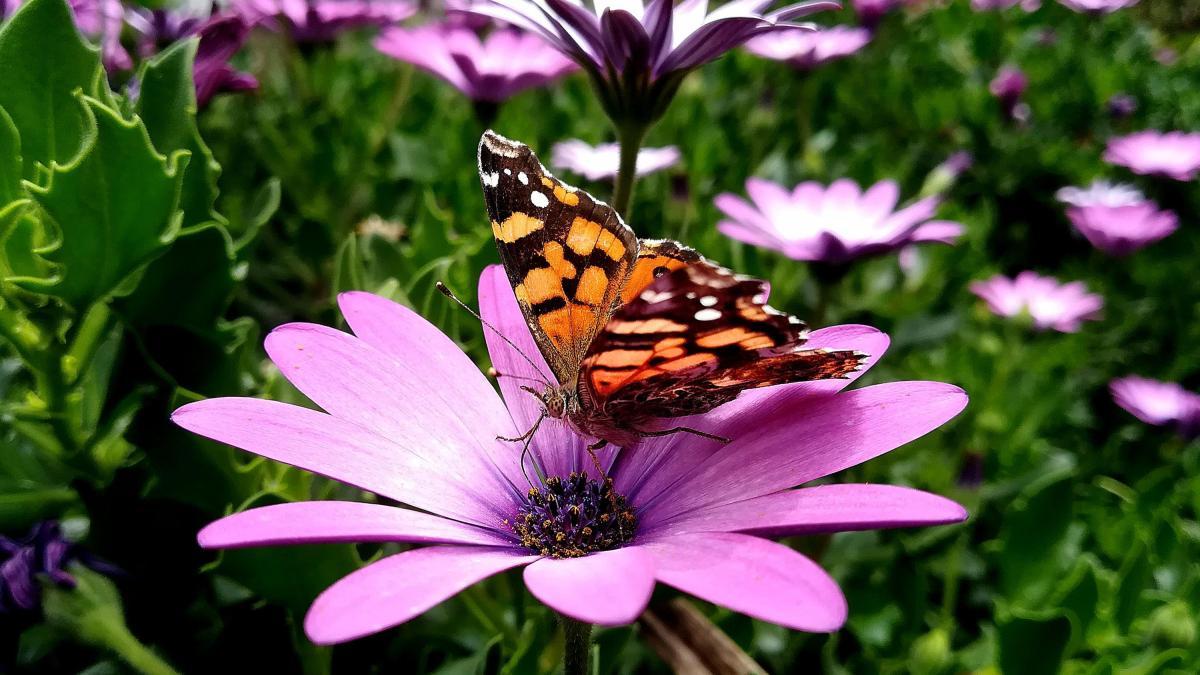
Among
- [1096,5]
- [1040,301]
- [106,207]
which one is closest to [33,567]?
[106,207]

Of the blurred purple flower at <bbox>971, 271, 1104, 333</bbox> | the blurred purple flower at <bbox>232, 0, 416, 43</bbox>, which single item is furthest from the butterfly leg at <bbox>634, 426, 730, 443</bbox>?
the blurred purple flower at <bbox>232, 0, 416, 43</bbox>

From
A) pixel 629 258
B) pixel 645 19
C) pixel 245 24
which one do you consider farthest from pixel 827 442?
pixel 245 24

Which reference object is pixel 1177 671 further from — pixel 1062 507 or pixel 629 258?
pixel 629 258

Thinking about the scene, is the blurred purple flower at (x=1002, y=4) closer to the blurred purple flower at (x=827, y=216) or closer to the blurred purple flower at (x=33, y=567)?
the blurred purple flower at (x=827, y=216)

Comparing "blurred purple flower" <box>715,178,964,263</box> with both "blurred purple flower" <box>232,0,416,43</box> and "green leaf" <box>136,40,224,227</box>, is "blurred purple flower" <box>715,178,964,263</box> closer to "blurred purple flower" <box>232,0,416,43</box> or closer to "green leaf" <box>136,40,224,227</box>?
"green leaf" <box>136,40,224,227</box>

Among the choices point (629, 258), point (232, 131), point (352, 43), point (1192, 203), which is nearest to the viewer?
point (629, 258)

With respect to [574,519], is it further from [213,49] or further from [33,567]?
[213,49]
